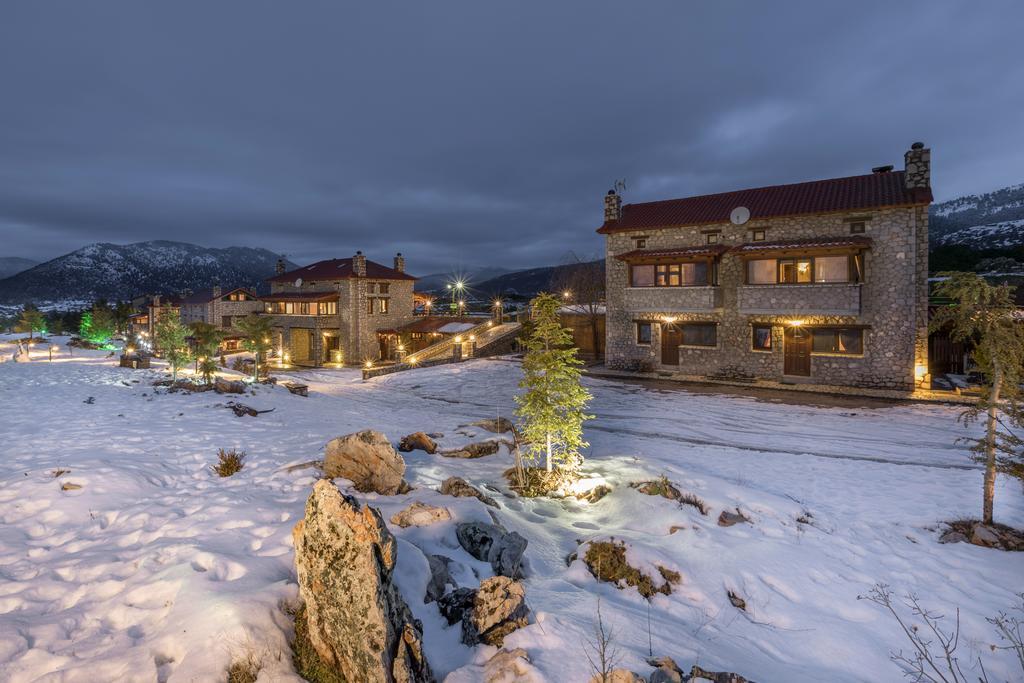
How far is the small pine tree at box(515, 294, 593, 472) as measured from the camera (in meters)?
11.3

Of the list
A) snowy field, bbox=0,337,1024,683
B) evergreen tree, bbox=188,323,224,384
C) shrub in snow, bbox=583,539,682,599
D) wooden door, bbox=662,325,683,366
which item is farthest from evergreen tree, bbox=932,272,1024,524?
evergreen tree, bbox=188,323,224,384

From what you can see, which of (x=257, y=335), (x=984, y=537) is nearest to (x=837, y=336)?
(x=984, y=537)

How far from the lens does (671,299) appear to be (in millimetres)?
27812

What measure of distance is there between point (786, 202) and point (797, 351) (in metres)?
7.84

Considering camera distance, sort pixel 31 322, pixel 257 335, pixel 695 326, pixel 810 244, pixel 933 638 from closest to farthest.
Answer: pixel 933 638 → pixel 810 244 → pixel 257 335 → pixel 695 326 → pixel 31 322

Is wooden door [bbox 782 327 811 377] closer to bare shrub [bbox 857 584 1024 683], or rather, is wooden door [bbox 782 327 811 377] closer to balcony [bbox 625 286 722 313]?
balcony [bbox 625 286 722 313]

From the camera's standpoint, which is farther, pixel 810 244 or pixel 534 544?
pixel 810 244

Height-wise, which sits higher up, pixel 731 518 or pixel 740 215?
pixel 740 215

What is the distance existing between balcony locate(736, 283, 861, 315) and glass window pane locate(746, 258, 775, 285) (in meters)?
0.48

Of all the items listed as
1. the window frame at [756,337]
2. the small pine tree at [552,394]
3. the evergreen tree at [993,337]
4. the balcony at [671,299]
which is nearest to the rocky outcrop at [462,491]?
the small pine tree at [552,394]

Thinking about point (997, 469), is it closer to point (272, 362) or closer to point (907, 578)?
point (907, 578)

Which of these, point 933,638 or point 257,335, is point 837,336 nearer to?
point 933,638

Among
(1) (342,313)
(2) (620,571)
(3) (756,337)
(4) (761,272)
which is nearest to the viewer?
(2) (620,571)

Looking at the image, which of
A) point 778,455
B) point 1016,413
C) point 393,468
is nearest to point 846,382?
point 778,455
